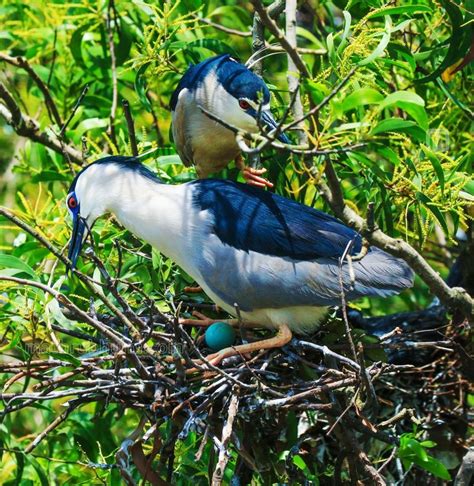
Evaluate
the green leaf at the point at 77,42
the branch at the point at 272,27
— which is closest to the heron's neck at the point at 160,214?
the branch at the point at 272,27

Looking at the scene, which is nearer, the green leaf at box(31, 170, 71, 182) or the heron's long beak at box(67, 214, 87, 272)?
the heron's long beak at box(67, 214, 87, 272)

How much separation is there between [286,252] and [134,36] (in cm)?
149

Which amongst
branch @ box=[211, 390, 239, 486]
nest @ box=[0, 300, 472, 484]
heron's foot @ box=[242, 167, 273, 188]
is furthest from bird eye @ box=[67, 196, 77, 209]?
branch @ box=[211, 390, 239, 486]

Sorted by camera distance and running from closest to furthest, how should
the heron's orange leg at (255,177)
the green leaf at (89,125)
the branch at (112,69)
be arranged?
the heron's orange leg at (255,177) < the branch at (112,69) < the green leaf at (89,125)

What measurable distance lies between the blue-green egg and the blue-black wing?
0.28 metres

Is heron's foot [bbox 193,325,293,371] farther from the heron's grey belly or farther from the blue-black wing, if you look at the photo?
the blue-black wing

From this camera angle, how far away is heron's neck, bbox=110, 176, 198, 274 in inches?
134

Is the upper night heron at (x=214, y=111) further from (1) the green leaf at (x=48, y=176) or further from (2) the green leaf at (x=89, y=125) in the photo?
(1) the green leaf at (x=48, y=176)

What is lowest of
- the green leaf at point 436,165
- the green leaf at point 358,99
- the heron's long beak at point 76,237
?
the heron's long beak at point 76,237

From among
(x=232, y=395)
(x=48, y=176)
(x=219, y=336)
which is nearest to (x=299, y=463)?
(x=232, y=395)

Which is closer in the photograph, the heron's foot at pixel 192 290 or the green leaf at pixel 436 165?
the green leaf at pixel 436 165

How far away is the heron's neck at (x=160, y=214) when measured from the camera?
3.40m

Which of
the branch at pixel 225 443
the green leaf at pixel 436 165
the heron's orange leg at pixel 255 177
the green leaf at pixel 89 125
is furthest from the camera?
the green leaf at pixel 89 125

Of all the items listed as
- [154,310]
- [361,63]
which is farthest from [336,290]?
[361,63]
